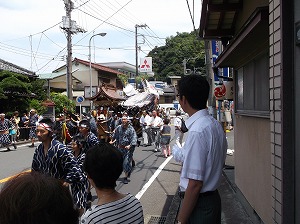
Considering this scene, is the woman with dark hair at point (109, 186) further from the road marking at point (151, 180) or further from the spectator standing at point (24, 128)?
the spectator standing at point (24, 128)

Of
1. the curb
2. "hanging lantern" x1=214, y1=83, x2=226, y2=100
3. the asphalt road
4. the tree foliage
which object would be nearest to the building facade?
the curb

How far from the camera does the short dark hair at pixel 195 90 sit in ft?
8.71

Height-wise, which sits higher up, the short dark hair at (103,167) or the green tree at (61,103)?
the green tree at (61,103)

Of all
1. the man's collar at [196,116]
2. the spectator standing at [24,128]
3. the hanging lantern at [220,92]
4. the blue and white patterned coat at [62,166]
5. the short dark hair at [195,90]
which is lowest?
the spectator standing at [24,128]

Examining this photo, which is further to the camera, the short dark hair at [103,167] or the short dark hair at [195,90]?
the short dark hair at [195,90]

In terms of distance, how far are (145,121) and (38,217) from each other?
16.3 m

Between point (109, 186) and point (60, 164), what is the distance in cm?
194

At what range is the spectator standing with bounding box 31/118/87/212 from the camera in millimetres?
4145

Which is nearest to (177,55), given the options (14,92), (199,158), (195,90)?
(14,92)

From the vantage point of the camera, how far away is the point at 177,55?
6981 cm

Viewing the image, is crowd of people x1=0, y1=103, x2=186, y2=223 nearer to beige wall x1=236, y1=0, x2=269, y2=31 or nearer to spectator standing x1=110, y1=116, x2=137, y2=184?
spectator standing x1=110, y1=116, x2=137, y2=184

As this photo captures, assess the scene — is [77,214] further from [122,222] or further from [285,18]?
[285,18]

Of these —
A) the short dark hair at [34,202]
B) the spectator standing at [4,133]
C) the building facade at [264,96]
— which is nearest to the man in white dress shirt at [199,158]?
the building facade at [264,96]

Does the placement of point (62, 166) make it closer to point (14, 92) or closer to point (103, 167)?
point (103, 167)
